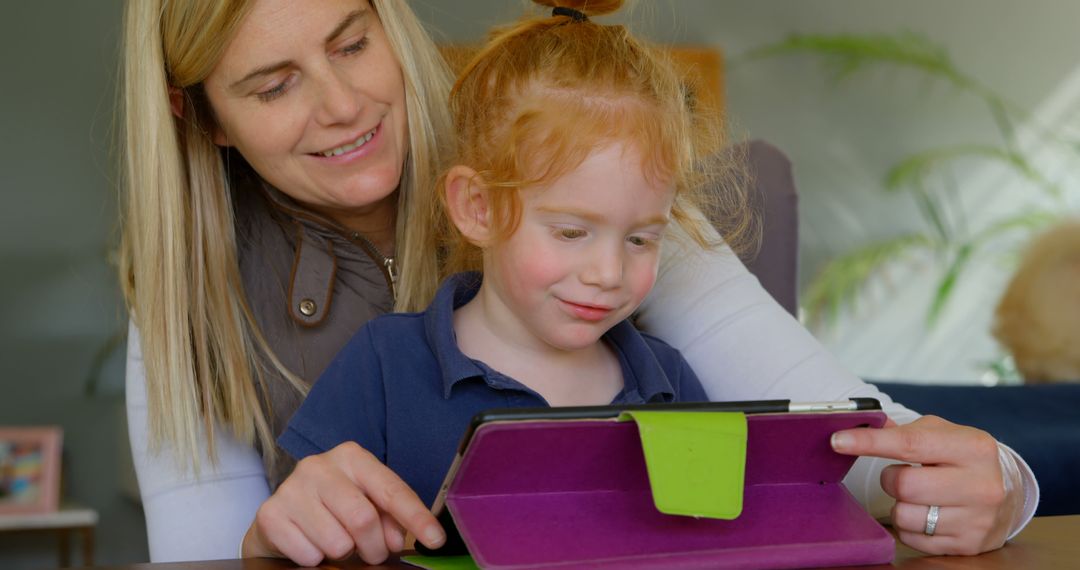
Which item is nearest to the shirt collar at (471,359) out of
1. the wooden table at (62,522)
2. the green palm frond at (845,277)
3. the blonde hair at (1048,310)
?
the blonde hair at (1048,310)

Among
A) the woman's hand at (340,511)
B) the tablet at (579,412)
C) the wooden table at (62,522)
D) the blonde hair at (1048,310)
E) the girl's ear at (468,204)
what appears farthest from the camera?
the wooden table at (62,522)

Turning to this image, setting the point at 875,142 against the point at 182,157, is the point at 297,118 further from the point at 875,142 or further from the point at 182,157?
the point at 875,142

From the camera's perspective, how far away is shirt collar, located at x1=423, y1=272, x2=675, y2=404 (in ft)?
3.73

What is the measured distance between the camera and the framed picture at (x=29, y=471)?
12.6 ft

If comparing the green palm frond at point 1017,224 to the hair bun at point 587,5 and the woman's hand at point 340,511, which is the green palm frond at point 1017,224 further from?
the woman's hand at point 340,511

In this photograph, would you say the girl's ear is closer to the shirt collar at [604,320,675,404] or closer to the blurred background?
the shirt collar at [604,320,675,404]

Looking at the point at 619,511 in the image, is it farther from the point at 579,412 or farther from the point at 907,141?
the point at 907,141

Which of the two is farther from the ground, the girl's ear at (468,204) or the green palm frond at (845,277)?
the girl's ear at (468,204)

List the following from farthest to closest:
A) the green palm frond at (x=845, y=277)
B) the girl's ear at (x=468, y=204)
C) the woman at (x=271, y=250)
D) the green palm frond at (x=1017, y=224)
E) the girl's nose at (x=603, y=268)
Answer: the green palm frond at (x=845, y=277)
the green palm frond at (x=1017, y=224)
the woman at (x=271, y=250)
the girl's ear at (x=468, y=204)
the girl's nose at (x=603, y=268)

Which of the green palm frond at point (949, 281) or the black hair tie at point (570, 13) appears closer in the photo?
the black hair tie at point (570, 13)

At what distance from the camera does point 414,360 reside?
117cm

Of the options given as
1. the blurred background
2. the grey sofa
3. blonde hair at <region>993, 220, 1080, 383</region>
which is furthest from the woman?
the blurred background

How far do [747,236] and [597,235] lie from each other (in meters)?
0.62

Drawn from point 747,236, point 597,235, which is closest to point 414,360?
point 597,235
